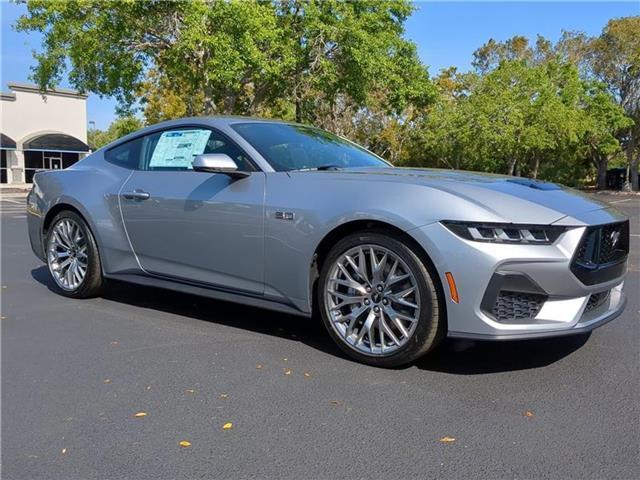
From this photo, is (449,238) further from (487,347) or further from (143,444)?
(143,444)

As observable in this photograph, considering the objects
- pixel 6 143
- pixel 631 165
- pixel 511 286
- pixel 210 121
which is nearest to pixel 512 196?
pixel 511 286

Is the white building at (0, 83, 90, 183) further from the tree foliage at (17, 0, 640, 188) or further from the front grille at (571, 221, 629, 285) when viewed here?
the front grille at (571, 221, 629, 285)

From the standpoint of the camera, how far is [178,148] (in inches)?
183

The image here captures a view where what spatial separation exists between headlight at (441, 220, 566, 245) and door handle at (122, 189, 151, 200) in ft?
8.39

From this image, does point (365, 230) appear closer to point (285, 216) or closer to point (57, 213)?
point (285, 216)

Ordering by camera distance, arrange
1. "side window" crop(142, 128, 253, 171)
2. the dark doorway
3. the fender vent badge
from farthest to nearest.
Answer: the dark doorway
"side window" crop(142, 128, 253, 171)
the fender vent badge

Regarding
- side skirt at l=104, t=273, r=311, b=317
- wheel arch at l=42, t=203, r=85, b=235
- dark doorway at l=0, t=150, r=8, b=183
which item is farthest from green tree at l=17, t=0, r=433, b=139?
dark doorway at l=0, t=150, r=8, b=183

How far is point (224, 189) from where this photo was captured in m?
4.13

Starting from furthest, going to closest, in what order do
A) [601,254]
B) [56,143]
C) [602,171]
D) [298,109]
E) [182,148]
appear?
[602,171] → [56,143] → [298,109] → [182,148] → [601,254]

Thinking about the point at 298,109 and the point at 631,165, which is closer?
the point at 298,109

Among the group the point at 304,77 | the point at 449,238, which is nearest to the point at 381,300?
the point at 449,238

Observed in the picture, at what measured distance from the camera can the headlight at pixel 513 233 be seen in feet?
10.4

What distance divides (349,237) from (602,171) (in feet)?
154

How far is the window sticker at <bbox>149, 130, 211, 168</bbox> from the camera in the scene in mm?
4523
